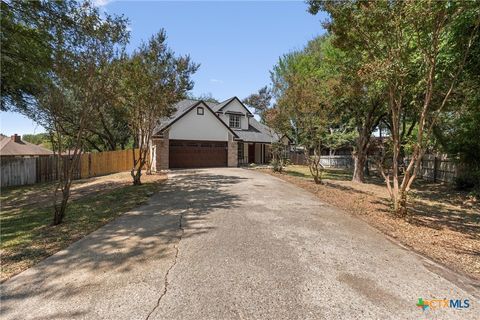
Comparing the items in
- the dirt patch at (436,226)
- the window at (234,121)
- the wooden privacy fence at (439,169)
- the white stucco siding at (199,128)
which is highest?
the window at (234,121)

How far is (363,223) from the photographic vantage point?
7.03 meters

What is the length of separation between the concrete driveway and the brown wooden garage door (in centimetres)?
1502

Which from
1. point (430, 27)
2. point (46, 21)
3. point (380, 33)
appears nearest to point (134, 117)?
point (46, 21)

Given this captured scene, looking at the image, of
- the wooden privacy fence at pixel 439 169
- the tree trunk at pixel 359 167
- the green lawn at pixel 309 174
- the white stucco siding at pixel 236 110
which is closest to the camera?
the wooden privacy fence at pixel 439 169

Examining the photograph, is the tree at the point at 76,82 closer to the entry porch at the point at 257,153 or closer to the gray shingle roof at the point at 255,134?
the gray shingle roof at the point at 255,134

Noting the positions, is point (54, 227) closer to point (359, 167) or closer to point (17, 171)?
point (17, 171)

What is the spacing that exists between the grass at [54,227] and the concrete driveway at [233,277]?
1.24ft

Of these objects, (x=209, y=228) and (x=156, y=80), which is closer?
(x=209, y=228)

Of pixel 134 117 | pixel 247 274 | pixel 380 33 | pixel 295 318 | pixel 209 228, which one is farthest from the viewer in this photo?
pixel 134 117

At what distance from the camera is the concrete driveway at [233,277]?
10.3ft

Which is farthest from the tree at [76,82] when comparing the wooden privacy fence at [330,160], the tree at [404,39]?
the wooden privacy fence at [330,160]

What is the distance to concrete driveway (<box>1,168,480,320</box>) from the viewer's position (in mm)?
3152

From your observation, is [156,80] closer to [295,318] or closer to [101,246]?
[101,246]

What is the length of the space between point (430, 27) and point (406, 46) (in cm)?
97
